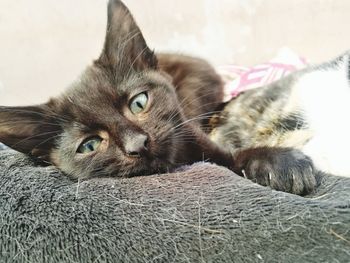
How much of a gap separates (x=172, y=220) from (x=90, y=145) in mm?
366

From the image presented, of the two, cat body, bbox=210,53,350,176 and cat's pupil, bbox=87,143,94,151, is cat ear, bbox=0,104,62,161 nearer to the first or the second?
cat's pupil, bbox=87,143,94,151

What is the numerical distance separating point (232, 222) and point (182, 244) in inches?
3.6

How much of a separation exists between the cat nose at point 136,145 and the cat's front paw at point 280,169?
245 millimetres

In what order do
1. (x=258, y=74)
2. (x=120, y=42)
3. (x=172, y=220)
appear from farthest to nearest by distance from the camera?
(x=258, y=74), (x=120, y=42), (x=172, y=220)

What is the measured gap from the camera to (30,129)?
1.13m

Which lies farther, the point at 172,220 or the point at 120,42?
the point at 120,42

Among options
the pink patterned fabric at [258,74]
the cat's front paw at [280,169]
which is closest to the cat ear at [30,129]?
the cat's front paw at [280,169]

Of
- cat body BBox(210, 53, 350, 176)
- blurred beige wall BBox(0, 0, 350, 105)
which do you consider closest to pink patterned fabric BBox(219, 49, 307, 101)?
cat body BBox(210, 53, 350, 176)

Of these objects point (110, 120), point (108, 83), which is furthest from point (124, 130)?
point (108, 83)

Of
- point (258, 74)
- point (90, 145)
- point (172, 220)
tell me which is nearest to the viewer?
point (172, 220)

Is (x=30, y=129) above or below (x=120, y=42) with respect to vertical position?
below

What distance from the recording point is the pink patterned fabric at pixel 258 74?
5.91 feet

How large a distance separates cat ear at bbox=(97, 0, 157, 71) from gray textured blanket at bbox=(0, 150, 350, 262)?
0.39 meters

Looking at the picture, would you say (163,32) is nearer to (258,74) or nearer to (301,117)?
(258,74)
